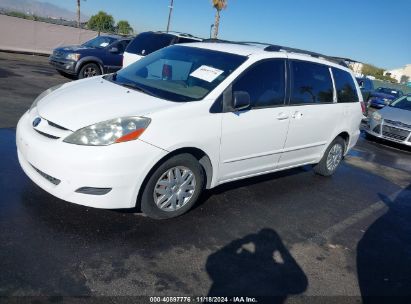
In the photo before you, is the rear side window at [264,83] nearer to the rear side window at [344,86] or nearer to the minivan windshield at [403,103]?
the rear side window at [344,86]

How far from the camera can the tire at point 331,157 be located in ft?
20.3

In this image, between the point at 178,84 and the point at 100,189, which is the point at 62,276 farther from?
the point at 178,84

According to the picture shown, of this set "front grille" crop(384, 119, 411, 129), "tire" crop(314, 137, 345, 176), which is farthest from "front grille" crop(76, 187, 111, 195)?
"front grille" crop(384, 119, 411, 129)

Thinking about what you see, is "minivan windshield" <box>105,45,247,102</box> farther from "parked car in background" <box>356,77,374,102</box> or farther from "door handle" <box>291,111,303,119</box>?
"parked car in background" <box>356,77,374,102</box>

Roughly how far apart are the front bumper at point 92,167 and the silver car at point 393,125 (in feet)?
28.6

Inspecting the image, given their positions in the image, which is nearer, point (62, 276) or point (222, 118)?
point (62, 276)

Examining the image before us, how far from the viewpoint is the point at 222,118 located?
13.3 ft

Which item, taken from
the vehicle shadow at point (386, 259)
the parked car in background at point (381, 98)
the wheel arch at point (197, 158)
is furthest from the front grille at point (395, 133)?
the parked car in background at point (381, 98)

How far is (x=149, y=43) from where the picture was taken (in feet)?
35.3

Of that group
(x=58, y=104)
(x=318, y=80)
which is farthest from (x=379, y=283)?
(x=58, y=104)

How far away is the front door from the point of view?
13.8ft

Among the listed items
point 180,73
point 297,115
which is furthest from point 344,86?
point 180,73

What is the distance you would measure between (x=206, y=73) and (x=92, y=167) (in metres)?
1.74

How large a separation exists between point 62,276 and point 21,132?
1.62m
